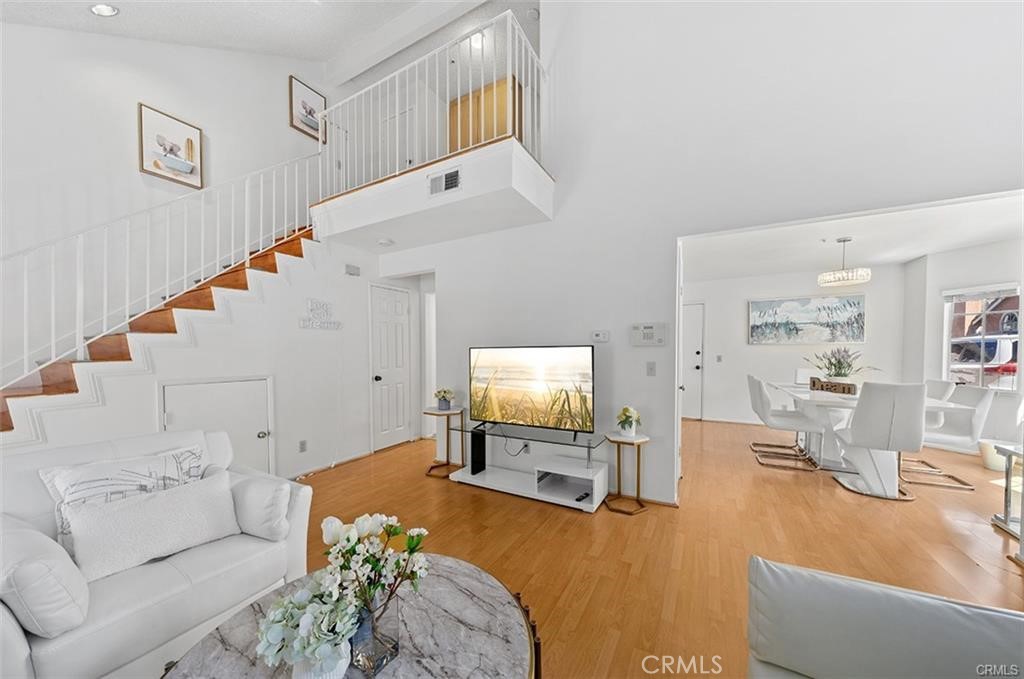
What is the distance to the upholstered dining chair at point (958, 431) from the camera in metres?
3.20

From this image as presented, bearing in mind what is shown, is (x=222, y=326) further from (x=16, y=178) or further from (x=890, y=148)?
(x=890, y=148)

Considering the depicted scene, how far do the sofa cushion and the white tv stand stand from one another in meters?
1.85

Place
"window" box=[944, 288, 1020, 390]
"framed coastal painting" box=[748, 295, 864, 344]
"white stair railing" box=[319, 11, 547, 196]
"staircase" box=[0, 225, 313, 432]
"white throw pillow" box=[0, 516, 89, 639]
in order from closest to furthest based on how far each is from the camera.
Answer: "white throw pillow" box=[0, 516, 89, 639] < "staircase" box=[0, 225, 313, 432] < "window" box=[944, 288, 1020, 390] < "white stair railing" box=[319, 11, 547, 196] < "framed coastal painting" box=[748, 295, 864, 344]

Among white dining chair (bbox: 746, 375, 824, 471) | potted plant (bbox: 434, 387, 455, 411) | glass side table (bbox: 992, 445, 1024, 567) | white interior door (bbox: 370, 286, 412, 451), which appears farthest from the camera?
white interior door (bbox: 370, 286, 412, 451)

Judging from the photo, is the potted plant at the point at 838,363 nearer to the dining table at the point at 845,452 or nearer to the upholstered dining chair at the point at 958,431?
the dining table at the point at 845,452

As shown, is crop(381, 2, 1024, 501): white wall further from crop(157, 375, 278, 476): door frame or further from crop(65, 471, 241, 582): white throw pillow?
crop(65, 471, 241, 582): white throw pillow

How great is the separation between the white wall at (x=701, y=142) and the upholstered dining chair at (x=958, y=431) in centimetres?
239

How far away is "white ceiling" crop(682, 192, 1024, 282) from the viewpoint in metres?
3.13

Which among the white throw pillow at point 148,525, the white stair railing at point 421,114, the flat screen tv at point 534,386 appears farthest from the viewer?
the white stair railing at point 421,114

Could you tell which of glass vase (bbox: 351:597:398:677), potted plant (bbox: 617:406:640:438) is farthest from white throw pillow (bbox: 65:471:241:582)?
potted plant (bbox: 617:406:640:438)

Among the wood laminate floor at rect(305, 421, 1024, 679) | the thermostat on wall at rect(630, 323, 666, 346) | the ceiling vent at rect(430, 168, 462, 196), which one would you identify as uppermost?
the ceiling vent at rect(430, 168, 462, 196)

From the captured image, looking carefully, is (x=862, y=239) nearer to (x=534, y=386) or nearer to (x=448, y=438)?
(x=534, y=386)

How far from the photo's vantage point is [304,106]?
459cm

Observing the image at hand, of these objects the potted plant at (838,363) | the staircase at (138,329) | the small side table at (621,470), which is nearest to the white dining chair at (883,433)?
the potted plant at (838,363)
